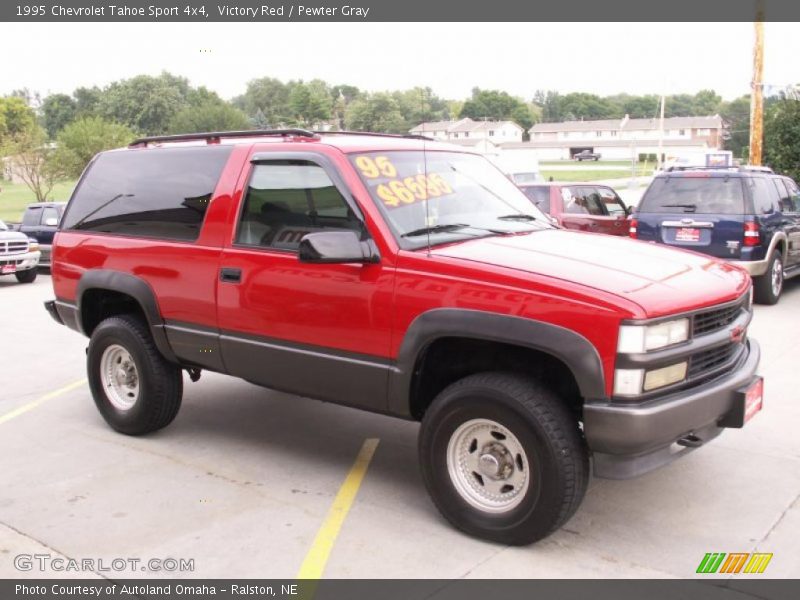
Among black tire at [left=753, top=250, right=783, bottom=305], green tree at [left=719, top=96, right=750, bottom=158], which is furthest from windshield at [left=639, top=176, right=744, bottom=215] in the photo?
green tree at [left=719, top=96, right=750, bottom=158]

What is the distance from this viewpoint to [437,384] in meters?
4.32

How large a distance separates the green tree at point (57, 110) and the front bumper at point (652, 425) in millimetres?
81905

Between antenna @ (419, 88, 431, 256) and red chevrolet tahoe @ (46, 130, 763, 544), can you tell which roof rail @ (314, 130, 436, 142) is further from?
antenna @ (419, 88, 431, 256)

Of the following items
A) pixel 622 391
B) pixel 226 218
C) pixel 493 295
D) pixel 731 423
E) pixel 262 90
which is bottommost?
pixel 731 423

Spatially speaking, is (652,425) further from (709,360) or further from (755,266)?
(755,266)

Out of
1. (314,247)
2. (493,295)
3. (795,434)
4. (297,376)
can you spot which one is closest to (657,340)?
(493,295)

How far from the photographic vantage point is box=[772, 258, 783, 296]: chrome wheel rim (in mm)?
10570

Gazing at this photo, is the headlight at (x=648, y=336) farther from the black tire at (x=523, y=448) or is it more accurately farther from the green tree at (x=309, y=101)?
the green tree at (x=309, y=101)

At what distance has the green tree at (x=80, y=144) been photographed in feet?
111

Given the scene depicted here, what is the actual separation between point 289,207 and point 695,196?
7532 millimetres

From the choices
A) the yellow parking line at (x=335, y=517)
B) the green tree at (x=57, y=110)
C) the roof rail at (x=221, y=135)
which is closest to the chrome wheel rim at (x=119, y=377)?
the roof rail at (x=221, y=135)

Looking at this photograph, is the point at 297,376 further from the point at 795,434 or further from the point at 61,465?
the point at 795,434

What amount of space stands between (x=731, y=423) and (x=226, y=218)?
315 centimetres

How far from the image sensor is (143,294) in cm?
529
